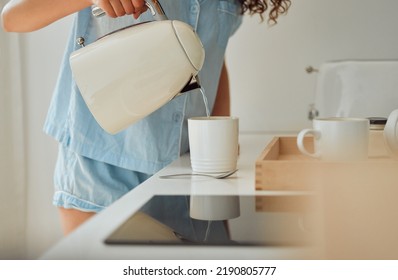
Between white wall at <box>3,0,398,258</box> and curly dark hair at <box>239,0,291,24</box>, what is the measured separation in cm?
1

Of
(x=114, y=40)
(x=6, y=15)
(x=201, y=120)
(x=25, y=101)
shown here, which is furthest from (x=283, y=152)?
(x=25, y=101)

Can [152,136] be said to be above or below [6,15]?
below

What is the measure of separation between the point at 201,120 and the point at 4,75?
1.77 feet

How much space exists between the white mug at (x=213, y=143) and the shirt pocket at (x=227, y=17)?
227 millimetres

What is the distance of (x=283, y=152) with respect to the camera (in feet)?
2.48

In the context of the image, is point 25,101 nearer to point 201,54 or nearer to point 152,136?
point 152,136

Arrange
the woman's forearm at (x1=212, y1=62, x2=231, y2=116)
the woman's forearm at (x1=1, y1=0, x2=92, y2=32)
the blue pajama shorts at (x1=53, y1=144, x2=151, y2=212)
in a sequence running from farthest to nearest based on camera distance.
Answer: the woman's forearm at (x1=212, y1=62, x2=231, y2=116)
the blue pajama shorts at (x1=53, y1=144, x2=151, y2=212)
the woman's forearm at (x1=1, y1=0, x2=92, y2=32)

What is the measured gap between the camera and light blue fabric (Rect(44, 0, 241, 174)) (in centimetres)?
78

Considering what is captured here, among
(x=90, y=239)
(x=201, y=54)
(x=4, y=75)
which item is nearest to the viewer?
(x=90, y=239)

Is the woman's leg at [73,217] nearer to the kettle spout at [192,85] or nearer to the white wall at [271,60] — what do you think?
the white wall at [271,60]

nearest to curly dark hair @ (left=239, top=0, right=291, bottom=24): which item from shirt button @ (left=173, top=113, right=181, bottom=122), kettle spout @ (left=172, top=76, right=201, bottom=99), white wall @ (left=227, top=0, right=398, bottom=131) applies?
white wall @ (left=227, top=0, right=398, bottom=131)

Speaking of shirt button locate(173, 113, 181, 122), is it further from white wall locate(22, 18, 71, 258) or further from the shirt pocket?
white wall locate(22, 18, 71, 258)

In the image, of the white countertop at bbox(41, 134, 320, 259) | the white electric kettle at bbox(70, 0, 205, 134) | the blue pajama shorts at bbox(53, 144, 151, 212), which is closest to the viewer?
the white countertop at bbox(41, 134, 320, 259)

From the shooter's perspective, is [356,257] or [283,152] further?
[283,152]
